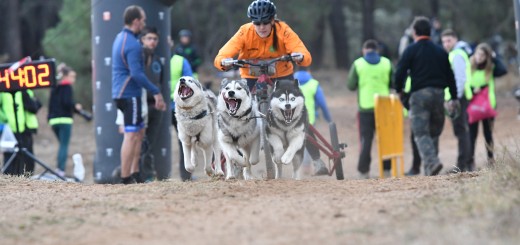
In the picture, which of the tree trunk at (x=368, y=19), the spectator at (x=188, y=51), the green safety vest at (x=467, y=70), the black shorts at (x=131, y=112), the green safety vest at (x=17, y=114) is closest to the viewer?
the black shorts at (x=131, y=112)

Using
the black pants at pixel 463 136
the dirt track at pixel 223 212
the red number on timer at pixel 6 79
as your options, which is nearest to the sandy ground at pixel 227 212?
the dirt track at pixel 223 212

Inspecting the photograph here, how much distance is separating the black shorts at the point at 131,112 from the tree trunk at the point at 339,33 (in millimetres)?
25688

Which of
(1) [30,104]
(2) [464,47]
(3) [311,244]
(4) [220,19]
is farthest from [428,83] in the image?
(4) [220,19]

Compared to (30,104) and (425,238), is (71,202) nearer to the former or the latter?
(425,238)

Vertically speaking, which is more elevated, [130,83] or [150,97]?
[130,83]

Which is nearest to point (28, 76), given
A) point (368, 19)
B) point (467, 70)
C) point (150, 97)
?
point (150, 97)

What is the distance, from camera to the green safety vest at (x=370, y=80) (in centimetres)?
1599

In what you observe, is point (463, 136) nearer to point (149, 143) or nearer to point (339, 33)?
point (149, 143)

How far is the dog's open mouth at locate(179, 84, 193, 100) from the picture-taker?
10.5 meters

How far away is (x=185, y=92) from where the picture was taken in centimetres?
1055

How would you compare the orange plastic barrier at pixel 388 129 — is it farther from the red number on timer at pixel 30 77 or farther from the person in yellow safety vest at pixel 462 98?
the red number on timer at pixel 30 77

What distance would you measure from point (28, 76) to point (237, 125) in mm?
3861

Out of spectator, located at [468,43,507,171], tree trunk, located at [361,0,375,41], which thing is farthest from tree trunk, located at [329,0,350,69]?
spectator, located at [468,43,507,171]

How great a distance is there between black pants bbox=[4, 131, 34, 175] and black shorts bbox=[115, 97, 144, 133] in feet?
Answer: 7.58
